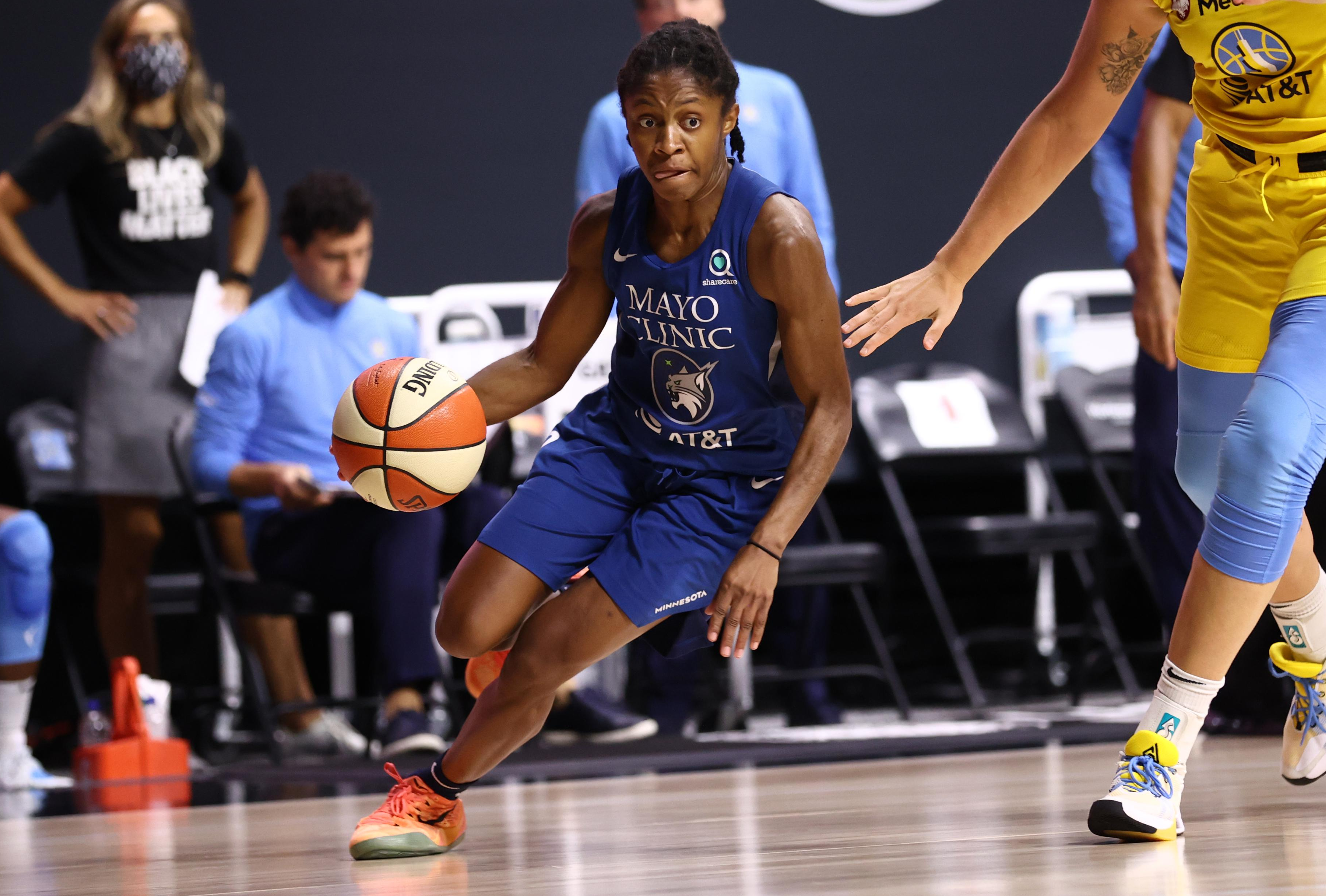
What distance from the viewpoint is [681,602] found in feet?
9.36

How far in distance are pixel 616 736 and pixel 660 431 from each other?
245 cm

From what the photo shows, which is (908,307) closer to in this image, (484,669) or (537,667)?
(537,667)

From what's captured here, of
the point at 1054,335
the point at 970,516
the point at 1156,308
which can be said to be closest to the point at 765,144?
the point at 1156,308

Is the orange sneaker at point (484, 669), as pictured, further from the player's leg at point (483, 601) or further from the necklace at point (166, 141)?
the necklace at point (166, 141)

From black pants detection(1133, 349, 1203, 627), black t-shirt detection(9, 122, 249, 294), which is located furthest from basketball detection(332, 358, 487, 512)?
black t-shirt detection(9, 122, 249, 294)

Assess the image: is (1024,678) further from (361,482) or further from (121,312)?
(361,482)

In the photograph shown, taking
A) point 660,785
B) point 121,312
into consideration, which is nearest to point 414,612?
point 660,785

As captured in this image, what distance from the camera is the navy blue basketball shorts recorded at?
9.27 ft

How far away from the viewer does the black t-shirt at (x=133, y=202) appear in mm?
5480

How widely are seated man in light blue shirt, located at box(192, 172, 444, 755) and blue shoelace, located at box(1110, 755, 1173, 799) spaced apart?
8.36 ft

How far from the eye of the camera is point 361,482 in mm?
2875

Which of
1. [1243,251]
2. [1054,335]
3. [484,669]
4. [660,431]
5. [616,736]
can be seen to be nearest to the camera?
[1243,251]

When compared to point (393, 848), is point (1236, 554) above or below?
above

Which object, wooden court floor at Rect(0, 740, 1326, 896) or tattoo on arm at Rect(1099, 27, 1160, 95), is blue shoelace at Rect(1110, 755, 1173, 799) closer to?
wooden court floor at Rect(0, 740, 1326, 896)
